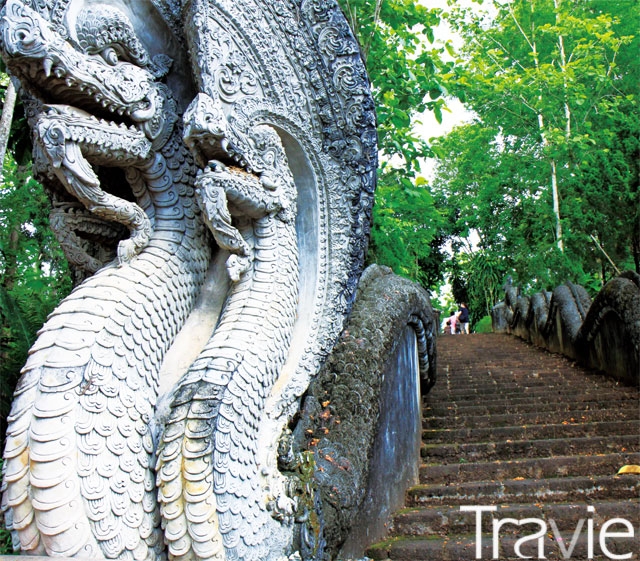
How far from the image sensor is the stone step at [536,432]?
468 centimetres

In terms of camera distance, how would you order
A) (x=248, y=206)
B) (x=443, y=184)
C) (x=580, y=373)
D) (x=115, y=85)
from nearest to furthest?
1. (x=115, y=85)
2. (x=248, y=206)
3. (x=580, y=373)
4. (x=443, y=184)

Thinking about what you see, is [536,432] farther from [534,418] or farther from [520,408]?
[520,408]

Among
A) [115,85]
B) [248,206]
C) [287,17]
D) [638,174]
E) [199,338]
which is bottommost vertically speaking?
[199,338]

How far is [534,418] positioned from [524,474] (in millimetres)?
1048

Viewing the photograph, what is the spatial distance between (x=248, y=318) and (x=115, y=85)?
113cm

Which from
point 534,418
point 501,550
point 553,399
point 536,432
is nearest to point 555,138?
point 553,399

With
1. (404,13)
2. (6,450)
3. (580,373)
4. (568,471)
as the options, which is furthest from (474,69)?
(6,450)

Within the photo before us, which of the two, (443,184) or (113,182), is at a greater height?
(443,184)

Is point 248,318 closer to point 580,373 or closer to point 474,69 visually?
point 580,373

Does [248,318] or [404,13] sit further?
[404,13]

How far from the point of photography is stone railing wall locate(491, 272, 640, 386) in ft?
18.7

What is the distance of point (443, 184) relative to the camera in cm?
2478

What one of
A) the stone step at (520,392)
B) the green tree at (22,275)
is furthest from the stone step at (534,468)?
the green tree at (22,275)

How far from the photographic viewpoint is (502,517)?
3.50m
